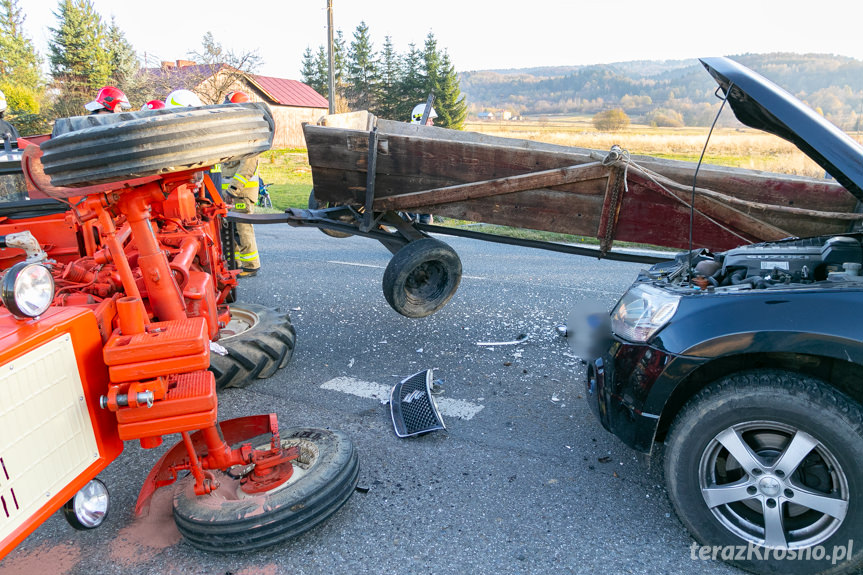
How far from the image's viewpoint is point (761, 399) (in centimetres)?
214

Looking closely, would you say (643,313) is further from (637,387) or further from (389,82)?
(389,82)

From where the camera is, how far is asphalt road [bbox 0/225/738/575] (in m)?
2.36

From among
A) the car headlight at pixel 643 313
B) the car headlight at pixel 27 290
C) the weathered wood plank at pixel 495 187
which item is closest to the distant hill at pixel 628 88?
the weathered wood plank at pixel 495 187

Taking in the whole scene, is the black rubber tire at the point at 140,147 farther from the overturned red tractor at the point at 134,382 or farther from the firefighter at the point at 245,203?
the firefighter at the point at 245,203

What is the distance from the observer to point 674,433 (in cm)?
235

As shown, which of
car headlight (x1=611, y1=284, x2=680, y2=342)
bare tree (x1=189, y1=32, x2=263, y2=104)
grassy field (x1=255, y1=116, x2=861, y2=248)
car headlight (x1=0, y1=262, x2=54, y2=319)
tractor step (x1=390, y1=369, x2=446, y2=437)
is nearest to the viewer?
car headlight (x1=0, y1=262, x2=54, y2=319)

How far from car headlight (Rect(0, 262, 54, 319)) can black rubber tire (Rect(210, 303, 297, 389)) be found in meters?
1.91

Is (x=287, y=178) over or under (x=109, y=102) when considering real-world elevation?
under

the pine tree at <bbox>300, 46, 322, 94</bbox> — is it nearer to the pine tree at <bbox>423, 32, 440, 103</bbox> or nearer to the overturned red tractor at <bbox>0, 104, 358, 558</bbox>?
the pine tree at <bbox>423, 32, 440, 103</bbox>

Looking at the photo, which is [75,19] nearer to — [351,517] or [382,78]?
[382,78]

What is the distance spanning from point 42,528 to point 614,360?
2709mm

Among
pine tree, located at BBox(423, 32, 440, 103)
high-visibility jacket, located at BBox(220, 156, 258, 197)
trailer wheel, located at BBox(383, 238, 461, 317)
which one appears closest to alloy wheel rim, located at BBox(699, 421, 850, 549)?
trailer wheel, located at BBox(383, 238, 461, 317)

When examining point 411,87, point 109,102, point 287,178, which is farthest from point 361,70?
point 109,102

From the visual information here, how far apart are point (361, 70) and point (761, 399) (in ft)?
198
